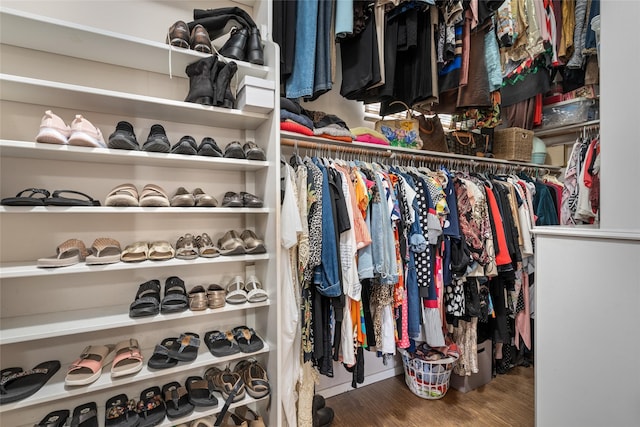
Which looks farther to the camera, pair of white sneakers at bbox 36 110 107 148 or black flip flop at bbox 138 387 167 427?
black flip flop at bbox 138 387 167 427

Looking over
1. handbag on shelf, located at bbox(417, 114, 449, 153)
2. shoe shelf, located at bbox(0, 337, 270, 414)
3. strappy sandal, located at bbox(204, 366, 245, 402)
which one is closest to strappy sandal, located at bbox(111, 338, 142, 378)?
shoe shelf, located at bbox(0, 337, 270, 414)

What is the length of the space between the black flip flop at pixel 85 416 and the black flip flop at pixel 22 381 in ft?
0.65

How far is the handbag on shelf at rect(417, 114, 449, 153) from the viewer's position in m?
2.16

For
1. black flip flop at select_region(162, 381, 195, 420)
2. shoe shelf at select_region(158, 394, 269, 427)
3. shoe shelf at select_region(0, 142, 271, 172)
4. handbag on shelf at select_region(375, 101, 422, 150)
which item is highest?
handbag on shelf at select_region(375, 101, 422, 150)

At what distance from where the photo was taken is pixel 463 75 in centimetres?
176

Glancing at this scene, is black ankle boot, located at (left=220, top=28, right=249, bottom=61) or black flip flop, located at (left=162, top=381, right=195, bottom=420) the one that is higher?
black ankle boot, located at (left=220, top=28, right=249, bottom=61)

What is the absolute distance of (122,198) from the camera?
1.15 m

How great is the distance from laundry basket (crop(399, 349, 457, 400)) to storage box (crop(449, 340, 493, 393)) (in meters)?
0.11

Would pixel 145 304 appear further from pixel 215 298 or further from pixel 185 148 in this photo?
pixel 185 148

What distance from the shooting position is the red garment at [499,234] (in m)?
1.84

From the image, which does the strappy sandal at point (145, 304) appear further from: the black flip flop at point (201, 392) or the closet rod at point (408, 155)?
the closet rod at point (408, 155)

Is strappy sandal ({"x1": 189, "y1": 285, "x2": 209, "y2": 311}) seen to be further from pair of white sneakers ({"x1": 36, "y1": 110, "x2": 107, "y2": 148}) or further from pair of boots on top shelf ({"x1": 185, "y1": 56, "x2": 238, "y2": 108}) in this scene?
pair of boots on top shelf ({"x1": 185, "y1": 56, "x2": 238, "y2": 108})

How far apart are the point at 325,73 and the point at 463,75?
2.82 ft

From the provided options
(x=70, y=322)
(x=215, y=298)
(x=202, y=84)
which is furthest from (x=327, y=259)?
(x=70, y=322)
